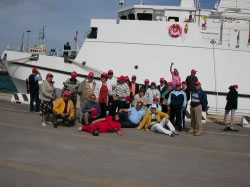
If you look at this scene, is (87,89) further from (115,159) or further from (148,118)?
(115,159)

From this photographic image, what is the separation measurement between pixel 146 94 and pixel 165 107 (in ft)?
2.31

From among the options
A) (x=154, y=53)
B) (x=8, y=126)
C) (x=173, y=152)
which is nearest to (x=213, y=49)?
(x=154, y=53)

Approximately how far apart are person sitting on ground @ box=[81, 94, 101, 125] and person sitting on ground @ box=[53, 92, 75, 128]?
35 centimetres

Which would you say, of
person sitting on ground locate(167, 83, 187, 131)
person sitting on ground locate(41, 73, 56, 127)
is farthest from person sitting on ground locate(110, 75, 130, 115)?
person sitting on ground locate(41, 73, 56, 127)

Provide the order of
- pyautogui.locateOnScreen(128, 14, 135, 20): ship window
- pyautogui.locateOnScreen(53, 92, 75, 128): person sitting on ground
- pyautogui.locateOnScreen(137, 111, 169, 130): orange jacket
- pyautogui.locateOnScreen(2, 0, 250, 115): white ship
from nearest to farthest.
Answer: pyautogui.locateOnScreen(53, 92, 75, 128): person sitting on ground → pyautogui.locateOnScreen(137, 111, 169, 130): orange jacket → pyautogui.locateOnScreen(2, 0, 250, 115): white ship → pyautogui.locateOnScreen(128, 14, 135, 20): ship window

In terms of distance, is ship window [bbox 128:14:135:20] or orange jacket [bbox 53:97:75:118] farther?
ship window [bbox 128:14:135:20]

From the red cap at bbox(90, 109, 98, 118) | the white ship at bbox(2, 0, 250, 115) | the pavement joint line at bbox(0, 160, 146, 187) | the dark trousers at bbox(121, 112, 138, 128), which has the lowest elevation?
the dark trousers at bbox(121, 112, 138, 128)

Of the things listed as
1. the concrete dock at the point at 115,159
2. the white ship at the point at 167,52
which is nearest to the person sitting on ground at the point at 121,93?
the concrete dock at the point at 115,159

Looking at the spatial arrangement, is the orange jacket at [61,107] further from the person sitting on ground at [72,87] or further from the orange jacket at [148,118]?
the orange jacket at [148,118]

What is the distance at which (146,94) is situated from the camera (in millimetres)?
9172

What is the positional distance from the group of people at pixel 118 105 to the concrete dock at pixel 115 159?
0.37 metres

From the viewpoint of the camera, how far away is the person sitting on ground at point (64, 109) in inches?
303

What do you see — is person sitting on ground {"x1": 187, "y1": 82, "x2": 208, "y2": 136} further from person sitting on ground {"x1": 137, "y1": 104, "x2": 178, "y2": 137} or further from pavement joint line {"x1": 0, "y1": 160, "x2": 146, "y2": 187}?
pavement joint line {"x1": 0, "y1": 160, "x2": 146, "y2": 187}

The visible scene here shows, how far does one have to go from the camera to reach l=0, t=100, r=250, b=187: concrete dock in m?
3.94
